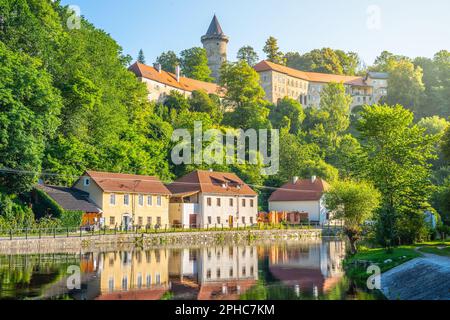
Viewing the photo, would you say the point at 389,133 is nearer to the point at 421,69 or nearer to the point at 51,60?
the point at 51,60

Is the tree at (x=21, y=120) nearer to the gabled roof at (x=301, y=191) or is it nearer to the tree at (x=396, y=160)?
the tree at (x=396, y=160)

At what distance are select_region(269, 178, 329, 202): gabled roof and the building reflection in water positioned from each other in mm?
32583

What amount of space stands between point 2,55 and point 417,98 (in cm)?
11256

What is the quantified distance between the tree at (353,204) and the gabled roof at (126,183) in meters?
26.5

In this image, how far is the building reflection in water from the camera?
→ 27.8 m

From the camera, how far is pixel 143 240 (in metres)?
52.8

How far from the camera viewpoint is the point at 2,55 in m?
53.3

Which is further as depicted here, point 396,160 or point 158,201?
point 158,201

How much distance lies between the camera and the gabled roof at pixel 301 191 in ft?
278

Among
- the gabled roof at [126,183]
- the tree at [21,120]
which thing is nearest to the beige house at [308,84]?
the gabled roof at [126,183]

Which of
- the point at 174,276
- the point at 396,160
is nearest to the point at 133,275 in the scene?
the point at 174,276

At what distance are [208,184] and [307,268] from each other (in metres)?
38.1

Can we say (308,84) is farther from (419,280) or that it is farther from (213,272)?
→ (419,280)
